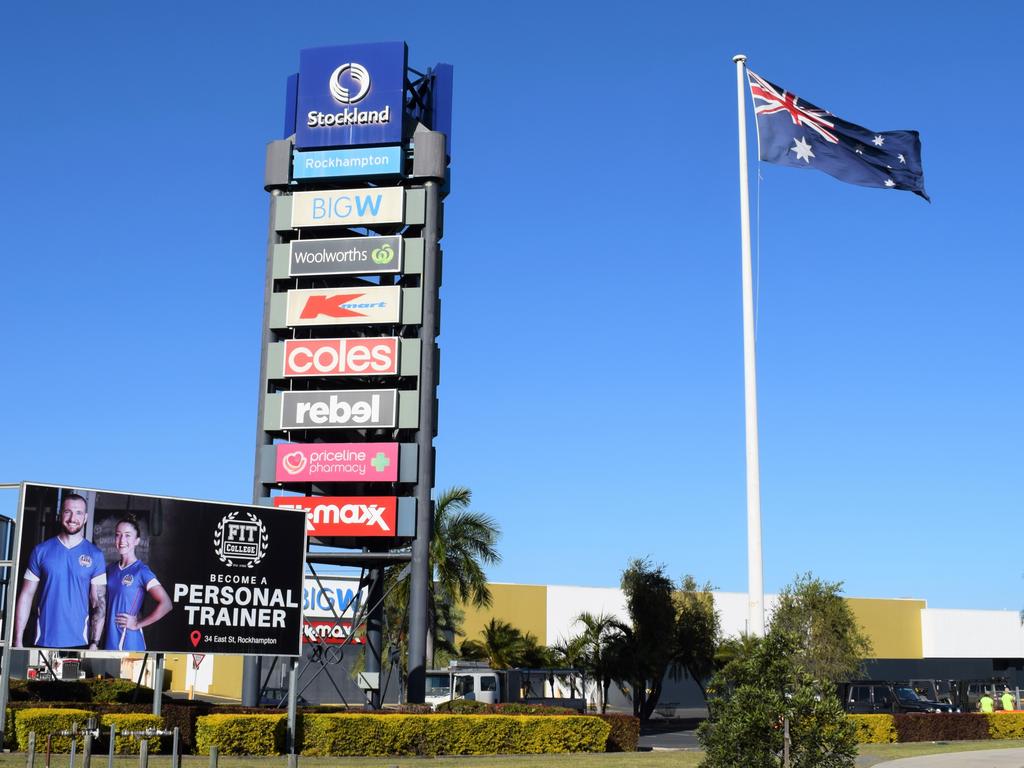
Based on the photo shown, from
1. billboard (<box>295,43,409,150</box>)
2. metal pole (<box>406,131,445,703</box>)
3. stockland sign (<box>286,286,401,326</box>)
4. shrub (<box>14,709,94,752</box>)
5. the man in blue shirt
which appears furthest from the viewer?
billboard (<box>295,43,409,150</box>)

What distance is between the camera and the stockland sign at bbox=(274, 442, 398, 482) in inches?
1644

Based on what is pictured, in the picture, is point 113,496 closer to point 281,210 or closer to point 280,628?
point 280,628

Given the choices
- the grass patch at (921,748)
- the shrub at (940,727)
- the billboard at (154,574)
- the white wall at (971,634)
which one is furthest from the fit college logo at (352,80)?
the white wall at (971,634)

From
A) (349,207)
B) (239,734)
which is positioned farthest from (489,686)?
(349,207)

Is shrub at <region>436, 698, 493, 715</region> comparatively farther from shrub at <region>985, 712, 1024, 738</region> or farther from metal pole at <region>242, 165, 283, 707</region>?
shrub at <region>985, 712, 1024, 738</region>

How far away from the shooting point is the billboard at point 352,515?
4134 cm

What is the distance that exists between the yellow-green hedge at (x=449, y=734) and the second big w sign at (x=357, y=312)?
22.3 ft

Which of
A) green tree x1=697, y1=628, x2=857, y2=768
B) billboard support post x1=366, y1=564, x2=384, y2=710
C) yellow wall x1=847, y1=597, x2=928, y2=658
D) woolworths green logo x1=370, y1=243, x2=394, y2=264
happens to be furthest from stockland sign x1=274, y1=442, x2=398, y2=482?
yellow wall x1=847, y1=597, x2=928, y2=658

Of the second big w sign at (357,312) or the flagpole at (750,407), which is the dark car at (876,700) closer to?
the second big w sign at (357,312)

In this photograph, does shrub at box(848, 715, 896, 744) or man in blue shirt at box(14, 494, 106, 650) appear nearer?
man in blue shirt at box(14, 494, 106, 650)

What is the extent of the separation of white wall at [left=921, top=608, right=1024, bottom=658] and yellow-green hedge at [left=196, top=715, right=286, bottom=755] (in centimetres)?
6619

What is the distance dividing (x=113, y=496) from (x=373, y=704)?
16.9 meters

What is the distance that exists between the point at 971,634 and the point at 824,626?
124 ft

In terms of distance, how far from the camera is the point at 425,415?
42156 millimetres
